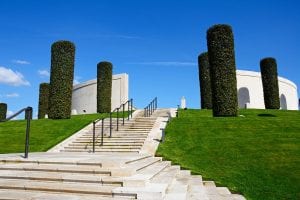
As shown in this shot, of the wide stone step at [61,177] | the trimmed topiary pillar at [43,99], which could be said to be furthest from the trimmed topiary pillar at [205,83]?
the wide stone step at [61,177]

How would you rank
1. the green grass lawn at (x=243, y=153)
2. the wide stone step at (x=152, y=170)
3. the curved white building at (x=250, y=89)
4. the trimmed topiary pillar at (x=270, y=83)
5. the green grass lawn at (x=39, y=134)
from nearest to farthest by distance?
the wide stone step at (x=152, y=170) < the green grass lawn at (x=243, y=153) < the green grass lawn at (x=39, y=134) < the trimmed topiary pillar at (x=270, y=83) < the curved white building at (x=250, y=89)

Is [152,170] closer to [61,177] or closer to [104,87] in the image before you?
[61,177]

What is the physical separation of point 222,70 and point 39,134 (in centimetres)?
1056

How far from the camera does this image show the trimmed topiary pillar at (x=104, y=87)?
26.3 meters

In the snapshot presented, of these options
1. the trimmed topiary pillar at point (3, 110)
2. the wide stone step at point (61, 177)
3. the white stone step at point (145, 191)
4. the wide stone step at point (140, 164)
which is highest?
the trimmed topiary pillar at point (3, 110)

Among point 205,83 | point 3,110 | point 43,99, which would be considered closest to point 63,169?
point 205,83

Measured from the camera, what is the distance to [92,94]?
4000 cm

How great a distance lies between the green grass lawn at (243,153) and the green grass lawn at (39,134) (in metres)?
4.79

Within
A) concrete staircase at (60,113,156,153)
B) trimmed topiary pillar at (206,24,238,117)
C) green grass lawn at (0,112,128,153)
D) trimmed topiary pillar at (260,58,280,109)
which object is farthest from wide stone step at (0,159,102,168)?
trimmed topiary pillar at (260,58,280,109)

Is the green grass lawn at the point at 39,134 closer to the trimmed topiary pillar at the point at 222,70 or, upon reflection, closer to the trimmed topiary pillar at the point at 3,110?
the trimmed topiary pillar at the point at 222,70

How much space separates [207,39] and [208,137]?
892 cm

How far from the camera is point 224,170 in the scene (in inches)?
329

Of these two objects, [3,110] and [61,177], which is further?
[3,110]

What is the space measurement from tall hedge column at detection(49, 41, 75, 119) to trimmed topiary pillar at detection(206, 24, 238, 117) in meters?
9.15
